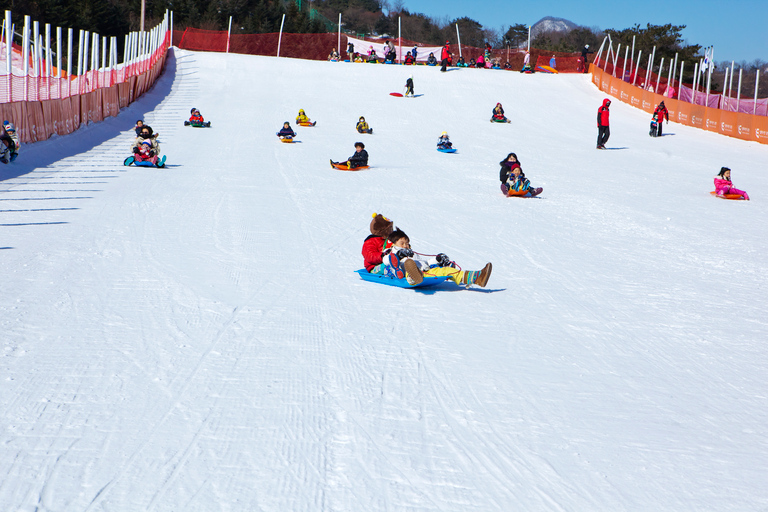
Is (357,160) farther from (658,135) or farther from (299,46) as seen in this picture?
(299,46)

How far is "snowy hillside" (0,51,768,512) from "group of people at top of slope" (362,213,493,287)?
0.58 ft

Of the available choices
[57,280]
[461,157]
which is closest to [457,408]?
[57,280]

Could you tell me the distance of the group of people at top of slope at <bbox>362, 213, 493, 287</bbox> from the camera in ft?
19.7

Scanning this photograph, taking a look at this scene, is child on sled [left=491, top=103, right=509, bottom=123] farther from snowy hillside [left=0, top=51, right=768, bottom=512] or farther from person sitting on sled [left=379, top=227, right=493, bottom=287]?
person sitting on sled [left=379, top=227, right=493, bottom=287]

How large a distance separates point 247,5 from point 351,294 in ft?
215

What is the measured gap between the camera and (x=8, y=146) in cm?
1246

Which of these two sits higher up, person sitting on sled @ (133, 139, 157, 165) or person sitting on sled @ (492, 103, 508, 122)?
person sitting on sled @ (492, 103, 508, 122)

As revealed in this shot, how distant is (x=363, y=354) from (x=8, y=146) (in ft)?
35.4

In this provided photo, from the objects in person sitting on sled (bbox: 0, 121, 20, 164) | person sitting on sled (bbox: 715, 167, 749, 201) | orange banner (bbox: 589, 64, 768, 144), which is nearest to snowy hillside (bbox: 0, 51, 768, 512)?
person sitting on sled (bbox: 0, 121, 20, 164)

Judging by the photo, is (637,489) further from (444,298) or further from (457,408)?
(444,298)

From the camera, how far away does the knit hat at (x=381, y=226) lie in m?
6.54

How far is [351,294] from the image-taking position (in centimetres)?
602

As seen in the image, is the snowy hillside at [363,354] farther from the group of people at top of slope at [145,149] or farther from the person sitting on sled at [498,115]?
the person sitting on sled at [498,115]

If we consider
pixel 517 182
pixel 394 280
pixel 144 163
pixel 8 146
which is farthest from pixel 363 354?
pixel 8 146
